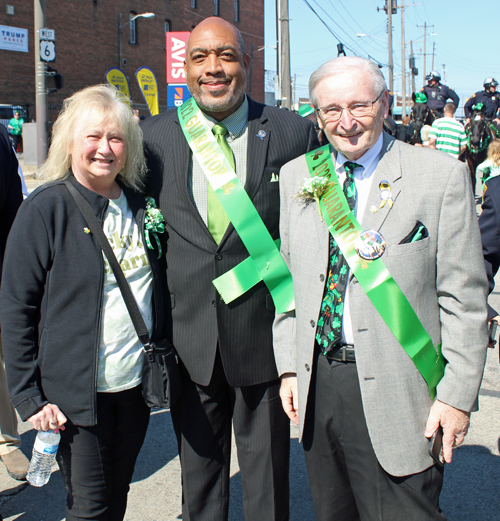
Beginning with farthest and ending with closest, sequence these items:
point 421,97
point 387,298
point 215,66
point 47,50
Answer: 1. point 421,97
2. point 47,50
3. point 215,66
4. point 387,298

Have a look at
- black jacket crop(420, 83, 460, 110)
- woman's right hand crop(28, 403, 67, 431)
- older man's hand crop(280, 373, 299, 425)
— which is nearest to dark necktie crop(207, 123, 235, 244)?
older man's hand crop(280, 373, 299, 425)

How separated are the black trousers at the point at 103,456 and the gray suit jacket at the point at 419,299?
0.85 meters

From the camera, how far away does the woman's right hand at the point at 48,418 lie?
2014 mm

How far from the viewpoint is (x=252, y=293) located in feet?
7.52

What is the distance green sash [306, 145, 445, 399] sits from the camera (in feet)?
5.70

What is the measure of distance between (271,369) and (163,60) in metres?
33.7

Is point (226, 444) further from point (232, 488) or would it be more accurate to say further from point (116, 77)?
point (116, 77)

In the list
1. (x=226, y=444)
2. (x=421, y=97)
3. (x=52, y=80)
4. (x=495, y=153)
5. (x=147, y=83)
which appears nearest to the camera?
(x=226, y=444)

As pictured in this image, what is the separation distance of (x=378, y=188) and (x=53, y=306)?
118cm

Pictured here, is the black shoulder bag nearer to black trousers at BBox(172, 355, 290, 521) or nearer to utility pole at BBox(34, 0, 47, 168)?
black trousers at BBox(172, 355, 290, 521)

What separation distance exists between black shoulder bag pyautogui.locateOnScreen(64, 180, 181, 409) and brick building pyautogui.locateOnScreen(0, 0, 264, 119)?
25269 mm

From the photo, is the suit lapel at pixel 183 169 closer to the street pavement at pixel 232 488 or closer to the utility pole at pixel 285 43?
the street pavement at pixel 232 488

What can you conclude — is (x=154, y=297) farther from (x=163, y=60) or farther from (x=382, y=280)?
(x=163, y=60)

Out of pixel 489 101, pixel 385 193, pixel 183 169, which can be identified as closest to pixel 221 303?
pixel 183 169
